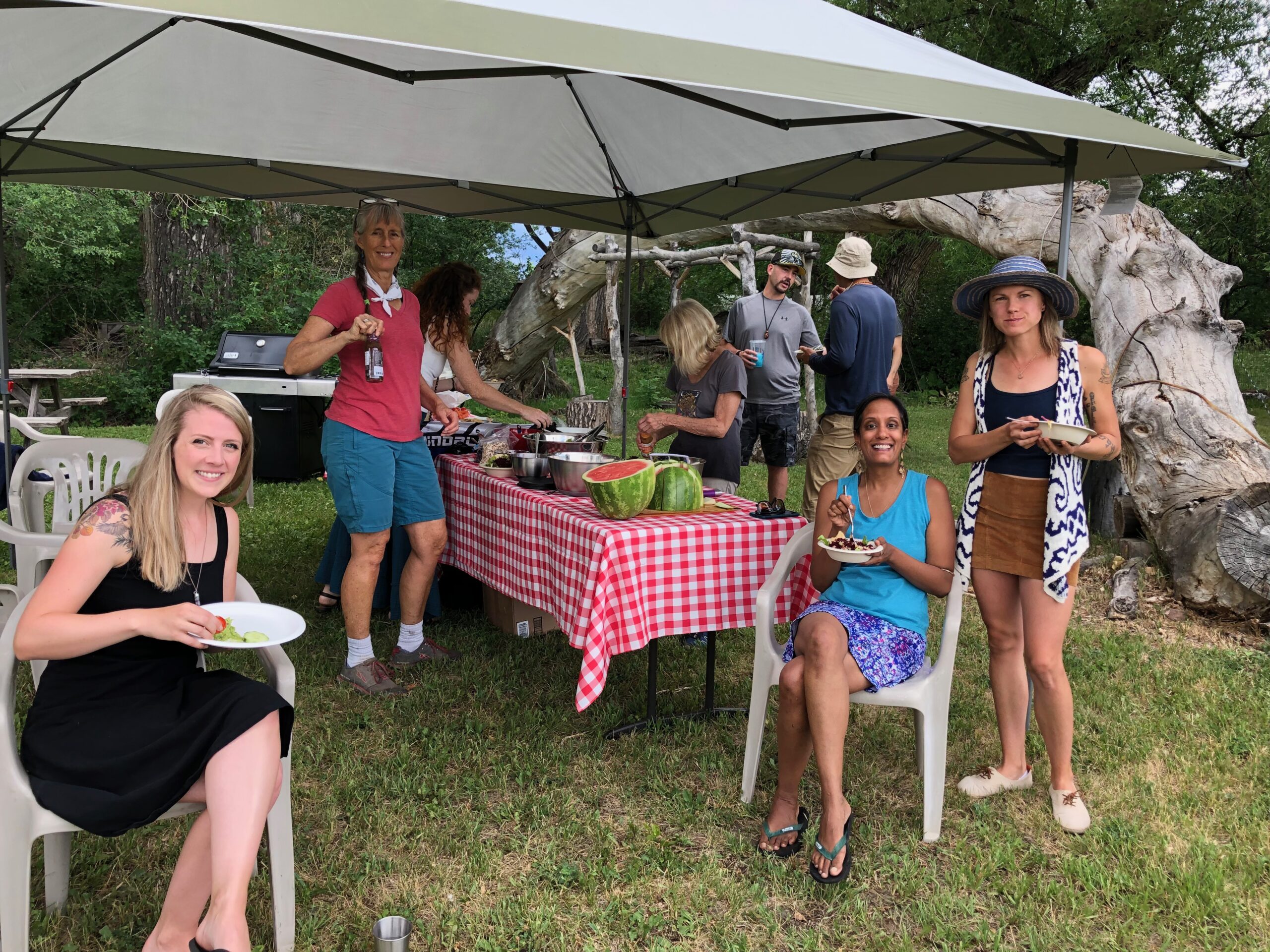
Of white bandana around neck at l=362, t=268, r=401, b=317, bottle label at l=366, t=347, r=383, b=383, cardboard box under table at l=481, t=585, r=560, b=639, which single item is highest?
white bandana around neck at l=362, t=268, r=401, b=317

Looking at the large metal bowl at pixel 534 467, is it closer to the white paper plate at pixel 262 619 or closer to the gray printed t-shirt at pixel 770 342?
the white paper plate at pixel 262 619

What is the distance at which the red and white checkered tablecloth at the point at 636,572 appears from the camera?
120 inches

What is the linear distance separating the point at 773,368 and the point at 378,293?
2810 mm

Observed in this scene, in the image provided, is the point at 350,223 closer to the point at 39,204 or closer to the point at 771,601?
the point at 39,204

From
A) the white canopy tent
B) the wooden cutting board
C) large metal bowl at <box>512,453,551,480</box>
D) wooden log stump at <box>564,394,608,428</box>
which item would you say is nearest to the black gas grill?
wooden log stump at <box>564,394,608,428</box>

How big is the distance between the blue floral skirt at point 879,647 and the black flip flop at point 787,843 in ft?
1.43

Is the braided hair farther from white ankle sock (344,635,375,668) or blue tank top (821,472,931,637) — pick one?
blue tank top (821,472,931,637)

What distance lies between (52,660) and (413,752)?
1.52 m

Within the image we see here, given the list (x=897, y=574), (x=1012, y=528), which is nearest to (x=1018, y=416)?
(x=1012, y=528)

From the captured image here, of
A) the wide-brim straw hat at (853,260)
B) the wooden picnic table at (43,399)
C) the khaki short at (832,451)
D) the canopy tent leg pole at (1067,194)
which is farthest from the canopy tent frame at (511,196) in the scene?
the wooden picnic table at (43,399)

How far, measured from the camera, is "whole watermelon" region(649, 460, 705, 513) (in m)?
3.35

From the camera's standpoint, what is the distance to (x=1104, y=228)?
6.60m

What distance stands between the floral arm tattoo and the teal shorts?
5.22ft

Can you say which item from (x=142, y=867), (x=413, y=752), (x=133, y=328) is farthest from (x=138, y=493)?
(x=133, y=328)
